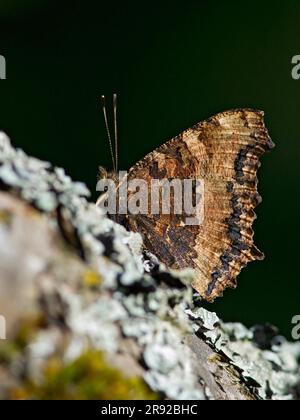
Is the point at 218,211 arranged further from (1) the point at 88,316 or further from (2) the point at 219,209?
(1) the point at 88,316

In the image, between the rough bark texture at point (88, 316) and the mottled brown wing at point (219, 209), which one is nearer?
the rough bark texture at point (88, 316)

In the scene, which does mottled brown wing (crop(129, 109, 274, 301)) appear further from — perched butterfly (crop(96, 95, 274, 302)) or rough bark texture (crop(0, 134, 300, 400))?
rough bark texture (crop(0, 134, 300, 400))

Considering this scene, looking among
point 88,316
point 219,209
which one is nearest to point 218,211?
point 219,209

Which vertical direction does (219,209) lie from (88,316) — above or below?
above

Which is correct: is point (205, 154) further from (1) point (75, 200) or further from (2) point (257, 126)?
(1) point (75, 200)

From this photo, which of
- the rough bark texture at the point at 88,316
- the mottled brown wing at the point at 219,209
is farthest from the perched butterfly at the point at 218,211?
the rough bark texture at the point at 88,316

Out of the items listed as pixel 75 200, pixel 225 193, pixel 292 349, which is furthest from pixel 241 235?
pixel 75 200

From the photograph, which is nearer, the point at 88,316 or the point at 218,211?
the point at 88,316

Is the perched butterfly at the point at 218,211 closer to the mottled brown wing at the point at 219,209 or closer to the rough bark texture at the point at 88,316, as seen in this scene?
the mottled brown wing at the point at 219,209
